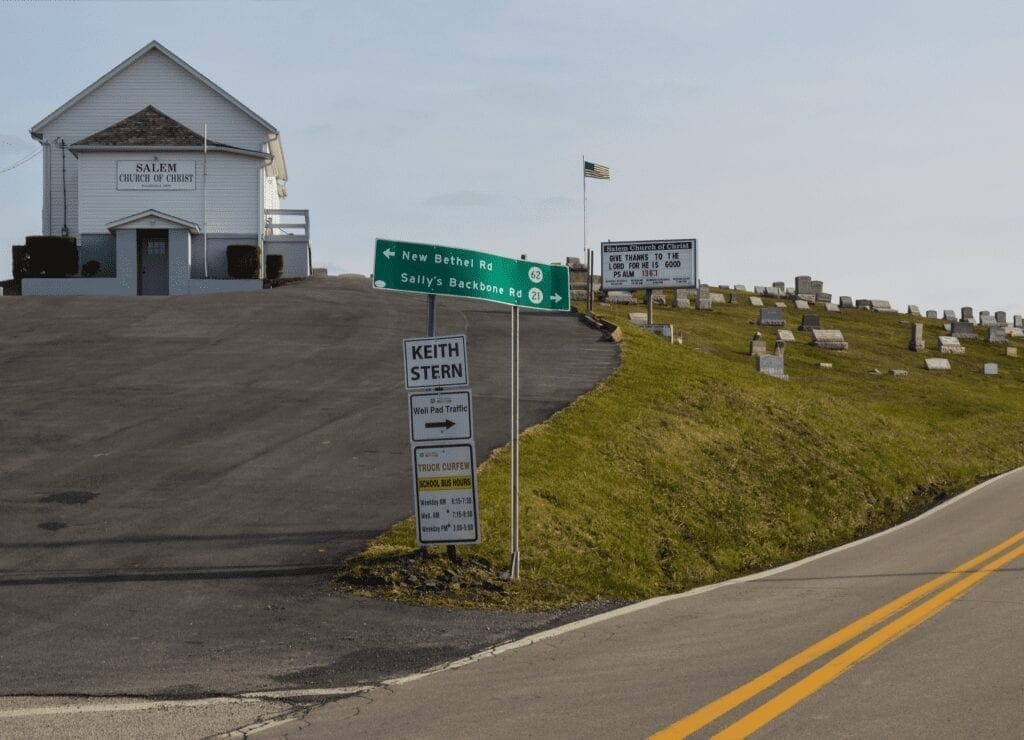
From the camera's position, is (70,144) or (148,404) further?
(70,144)

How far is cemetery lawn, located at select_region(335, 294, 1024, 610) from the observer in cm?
1343

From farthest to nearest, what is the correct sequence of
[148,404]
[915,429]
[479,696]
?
[915,429], [148,404], [479,696]

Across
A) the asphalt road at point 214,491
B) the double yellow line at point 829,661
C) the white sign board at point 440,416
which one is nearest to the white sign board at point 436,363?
the white sign board at point 440,416

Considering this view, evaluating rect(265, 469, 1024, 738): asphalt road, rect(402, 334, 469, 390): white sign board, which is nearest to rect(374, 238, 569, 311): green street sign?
rect(402, 334, 469, 390): white sign board

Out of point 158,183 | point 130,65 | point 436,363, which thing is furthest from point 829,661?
point 130,65

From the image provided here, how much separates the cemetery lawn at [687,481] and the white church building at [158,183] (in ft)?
52.9

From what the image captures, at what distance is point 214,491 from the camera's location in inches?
615

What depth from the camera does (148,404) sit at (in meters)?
20.9

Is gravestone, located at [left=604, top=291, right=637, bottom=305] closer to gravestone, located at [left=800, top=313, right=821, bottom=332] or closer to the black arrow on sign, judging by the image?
gravestone, located at [left=800, top=313, right=821, bottom=332]

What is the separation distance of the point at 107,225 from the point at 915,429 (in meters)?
27.6

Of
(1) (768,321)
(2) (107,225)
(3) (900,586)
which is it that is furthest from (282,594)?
(1) (768,321)

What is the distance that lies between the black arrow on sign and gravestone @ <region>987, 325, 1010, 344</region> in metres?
47.5

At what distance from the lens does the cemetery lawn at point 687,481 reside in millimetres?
13430

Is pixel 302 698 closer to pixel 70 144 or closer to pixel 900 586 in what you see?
pixel 900 586
